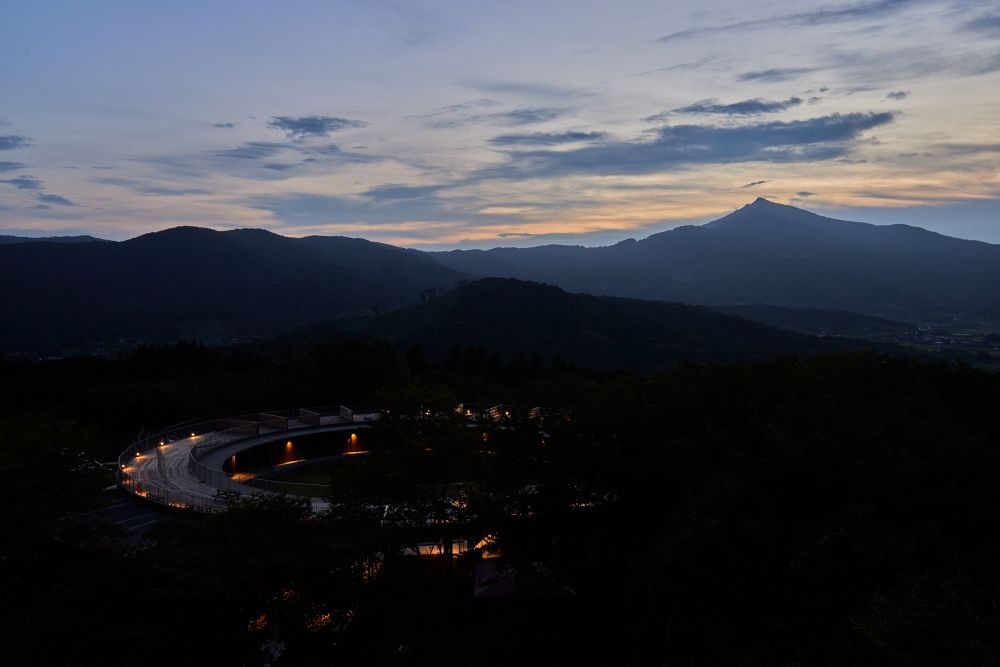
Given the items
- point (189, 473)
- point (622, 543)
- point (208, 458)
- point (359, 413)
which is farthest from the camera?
point (359, 413)

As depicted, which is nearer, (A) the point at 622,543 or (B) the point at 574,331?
(A) the point at 622,543

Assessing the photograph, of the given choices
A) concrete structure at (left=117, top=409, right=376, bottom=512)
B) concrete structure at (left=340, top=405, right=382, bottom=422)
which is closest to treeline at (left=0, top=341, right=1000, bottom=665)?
concrete structure at (left=117, top=409, right=376, bottom=512)

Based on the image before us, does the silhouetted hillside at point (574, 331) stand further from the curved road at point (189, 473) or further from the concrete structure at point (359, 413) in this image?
the curved road at point (189, 473)

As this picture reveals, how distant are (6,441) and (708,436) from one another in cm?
2343

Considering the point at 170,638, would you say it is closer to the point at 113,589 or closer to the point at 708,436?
the point at 113,589

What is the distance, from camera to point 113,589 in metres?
14.7

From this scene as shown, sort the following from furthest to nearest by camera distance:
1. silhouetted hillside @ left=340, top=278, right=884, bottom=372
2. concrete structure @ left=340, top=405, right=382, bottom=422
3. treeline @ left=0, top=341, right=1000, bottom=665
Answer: silhouetted hillside @ left=340, top=278, right=884, bottom=372 < concrete structure @ left=340, top=405, right=382, bottom=422 < treeline @ left=0, top=341, right=1000, bottom=665

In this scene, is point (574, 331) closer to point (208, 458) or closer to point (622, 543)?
point (208, 458)

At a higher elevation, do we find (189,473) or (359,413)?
(359,413)

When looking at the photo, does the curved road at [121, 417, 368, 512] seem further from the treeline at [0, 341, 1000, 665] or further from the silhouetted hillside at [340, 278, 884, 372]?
the silhouetted hillside at [340, 278, 884, 372]

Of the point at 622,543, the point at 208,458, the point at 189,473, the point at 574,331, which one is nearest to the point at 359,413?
the point at 208,458

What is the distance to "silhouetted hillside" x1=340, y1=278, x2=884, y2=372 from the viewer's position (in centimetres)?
13100

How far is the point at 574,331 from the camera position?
147 meters

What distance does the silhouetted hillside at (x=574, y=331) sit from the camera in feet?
430
